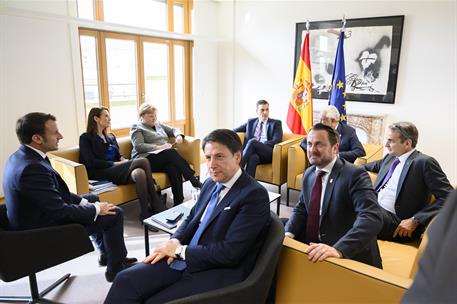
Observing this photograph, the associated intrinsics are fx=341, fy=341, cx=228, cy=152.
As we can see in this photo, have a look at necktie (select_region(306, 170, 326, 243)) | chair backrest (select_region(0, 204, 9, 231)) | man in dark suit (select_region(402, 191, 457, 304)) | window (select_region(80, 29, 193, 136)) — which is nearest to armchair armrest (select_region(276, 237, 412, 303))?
necktie (select_region(306, 170, 326, 243))

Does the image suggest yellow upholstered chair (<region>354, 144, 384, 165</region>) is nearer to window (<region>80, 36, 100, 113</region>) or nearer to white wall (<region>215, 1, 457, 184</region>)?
white wall (<region>215, 1, 457, 184</region>)

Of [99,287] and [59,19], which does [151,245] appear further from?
[59,19]

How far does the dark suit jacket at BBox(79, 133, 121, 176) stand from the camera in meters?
3.23

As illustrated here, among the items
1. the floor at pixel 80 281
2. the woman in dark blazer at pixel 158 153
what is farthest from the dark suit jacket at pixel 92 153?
the floor at pixel 80 281

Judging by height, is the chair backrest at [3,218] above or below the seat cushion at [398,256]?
above

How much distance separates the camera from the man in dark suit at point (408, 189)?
212 centimetres

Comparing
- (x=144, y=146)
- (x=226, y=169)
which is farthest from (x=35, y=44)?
(x=226, y=169)

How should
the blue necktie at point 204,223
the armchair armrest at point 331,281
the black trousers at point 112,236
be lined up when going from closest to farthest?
the armchair armrest at point 331,281 → the blue necktie at point 204,223 → the black trousers at point 112,236

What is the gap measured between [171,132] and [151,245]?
5.26ft

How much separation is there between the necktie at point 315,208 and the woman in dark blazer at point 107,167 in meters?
1.86

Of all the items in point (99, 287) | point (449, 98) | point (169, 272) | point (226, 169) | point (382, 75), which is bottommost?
point (99, 287)

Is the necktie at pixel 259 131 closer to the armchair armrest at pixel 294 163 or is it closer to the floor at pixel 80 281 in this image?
the armchair armrest at pixel 294 163

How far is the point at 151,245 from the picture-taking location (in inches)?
114

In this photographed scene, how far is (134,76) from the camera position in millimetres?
5145
